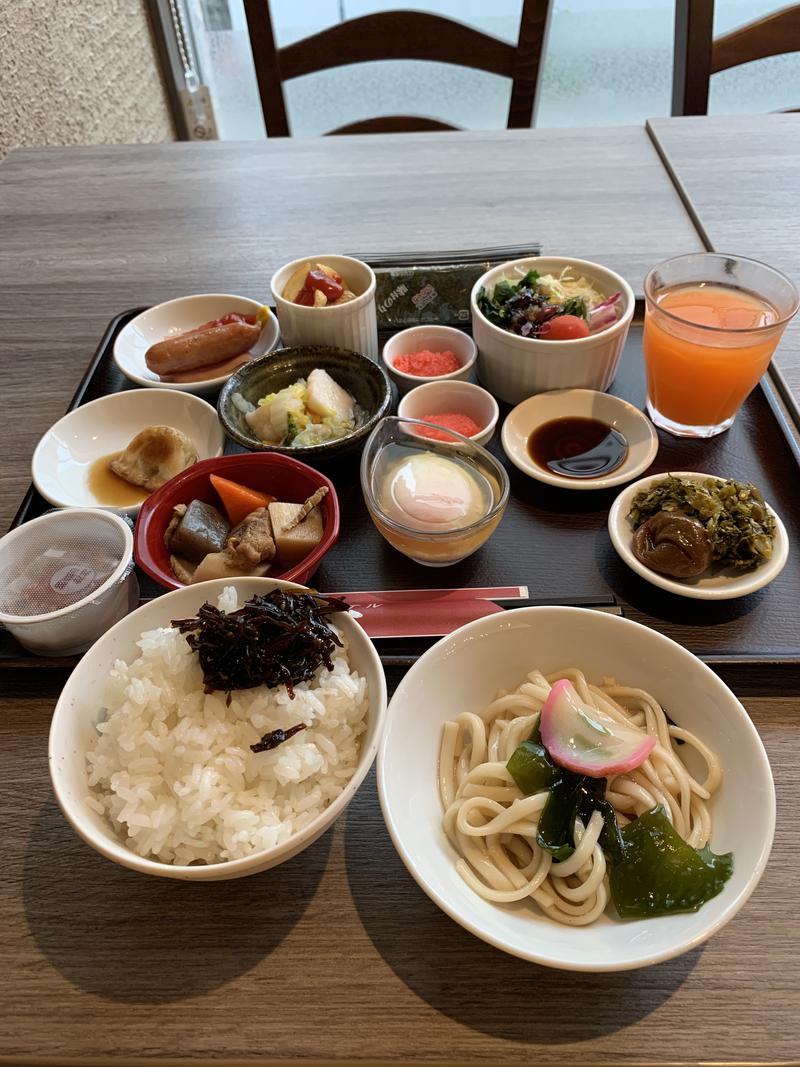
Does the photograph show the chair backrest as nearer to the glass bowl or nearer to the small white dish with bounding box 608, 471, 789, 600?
the glass bowl

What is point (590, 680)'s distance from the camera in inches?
48.5

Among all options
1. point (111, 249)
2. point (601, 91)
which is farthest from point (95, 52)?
point (601, 91)

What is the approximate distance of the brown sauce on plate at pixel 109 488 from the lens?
1.73m

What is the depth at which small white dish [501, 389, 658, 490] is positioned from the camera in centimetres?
167

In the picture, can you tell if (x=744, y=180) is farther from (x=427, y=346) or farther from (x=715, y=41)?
(x=427, y=346)

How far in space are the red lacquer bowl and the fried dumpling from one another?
17 centimetres

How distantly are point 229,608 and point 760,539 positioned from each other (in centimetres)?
99

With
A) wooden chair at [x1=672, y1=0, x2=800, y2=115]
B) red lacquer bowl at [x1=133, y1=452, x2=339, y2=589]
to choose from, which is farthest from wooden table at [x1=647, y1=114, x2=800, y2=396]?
red lacquer bowl at [x1=133, y1=452, x2=339, y2=589]

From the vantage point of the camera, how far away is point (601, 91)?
5203 millimetres

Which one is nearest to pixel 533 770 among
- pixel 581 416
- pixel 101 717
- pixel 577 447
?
pixel 101 717

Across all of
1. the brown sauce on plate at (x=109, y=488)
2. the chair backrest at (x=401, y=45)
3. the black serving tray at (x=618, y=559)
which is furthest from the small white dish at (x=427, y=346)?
the chair backrest at (x=401, y=45)

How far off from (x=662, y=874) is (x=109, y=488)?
1419 millimetres

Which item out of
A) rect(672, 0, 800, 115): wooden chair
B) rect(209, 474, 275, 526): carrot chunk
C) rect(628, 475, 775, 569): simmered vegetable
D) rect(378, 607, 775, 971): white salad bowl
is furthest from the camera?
rect(672, 0, 800, 115): wooden chair

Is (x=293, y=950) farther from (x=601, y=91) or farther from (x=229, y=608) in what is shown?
(x=601, y=91)
